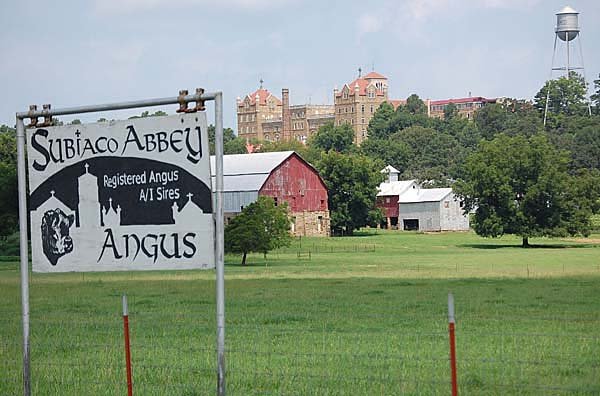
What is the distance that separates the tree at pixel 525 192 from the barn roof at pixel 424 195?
30383 millimetres

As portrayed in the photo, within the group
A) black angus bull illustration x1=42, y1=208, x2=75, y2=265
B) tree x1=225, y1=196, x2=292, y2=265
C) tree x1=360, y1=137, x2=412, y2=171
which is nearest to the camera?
black angus bull illustration x1=42, y1=208, x2=75, y2=265

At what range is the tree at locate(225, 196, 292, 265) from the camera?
198 ft

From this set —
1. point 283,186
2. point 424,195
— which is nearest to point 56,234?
point 283,186

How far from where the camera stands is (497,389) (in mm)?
13898

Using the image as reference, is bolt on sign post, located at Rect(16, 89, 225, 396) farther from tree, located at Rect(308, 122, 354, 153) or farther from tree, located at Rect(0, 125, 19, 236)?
tree, located at Rect(308, 122, 354, 153)

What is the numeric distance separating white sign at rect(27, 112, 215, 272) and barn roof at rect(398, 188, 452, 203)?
110499 mm

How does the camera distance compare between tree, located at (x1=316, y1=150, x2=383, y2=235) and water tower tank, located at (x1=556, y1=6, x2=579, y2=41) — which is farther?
water tower tank, located at (x1=556, y1=6, x2=579, y2=41)

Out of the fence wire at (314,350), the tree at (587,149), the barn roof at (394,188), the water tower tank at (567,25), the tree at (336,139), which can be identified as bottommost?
the fence wire at (314,350)

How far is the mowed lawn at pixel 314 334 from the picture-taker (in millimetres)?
14531

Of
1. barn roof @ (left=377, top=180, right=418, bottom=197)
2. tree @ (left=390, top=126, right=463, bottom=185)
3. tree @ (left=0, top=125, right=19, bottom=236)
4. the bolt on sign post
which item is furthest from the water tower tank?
the bolt on sign post

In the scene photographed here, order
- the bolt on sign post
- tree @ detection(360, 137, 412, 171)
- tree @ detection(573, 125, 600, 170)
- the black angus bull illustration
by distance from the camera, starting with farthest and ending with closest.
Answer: tree @ detection(360, 137, 412, 171) → tree @ detection(573, 125, 600, 170) → the black angus bull illustration → the bolt on sign post

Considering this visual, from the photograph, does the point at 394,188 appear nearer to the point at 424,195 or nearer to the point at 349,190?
the point at 424,195

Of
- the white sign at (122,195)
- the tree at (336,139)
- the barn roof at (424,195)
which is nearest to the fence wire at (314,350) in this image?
the white sign at (122,195)

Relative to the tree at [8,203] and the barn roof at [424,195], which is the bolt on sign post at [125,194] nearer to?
the tree at [8,203]
